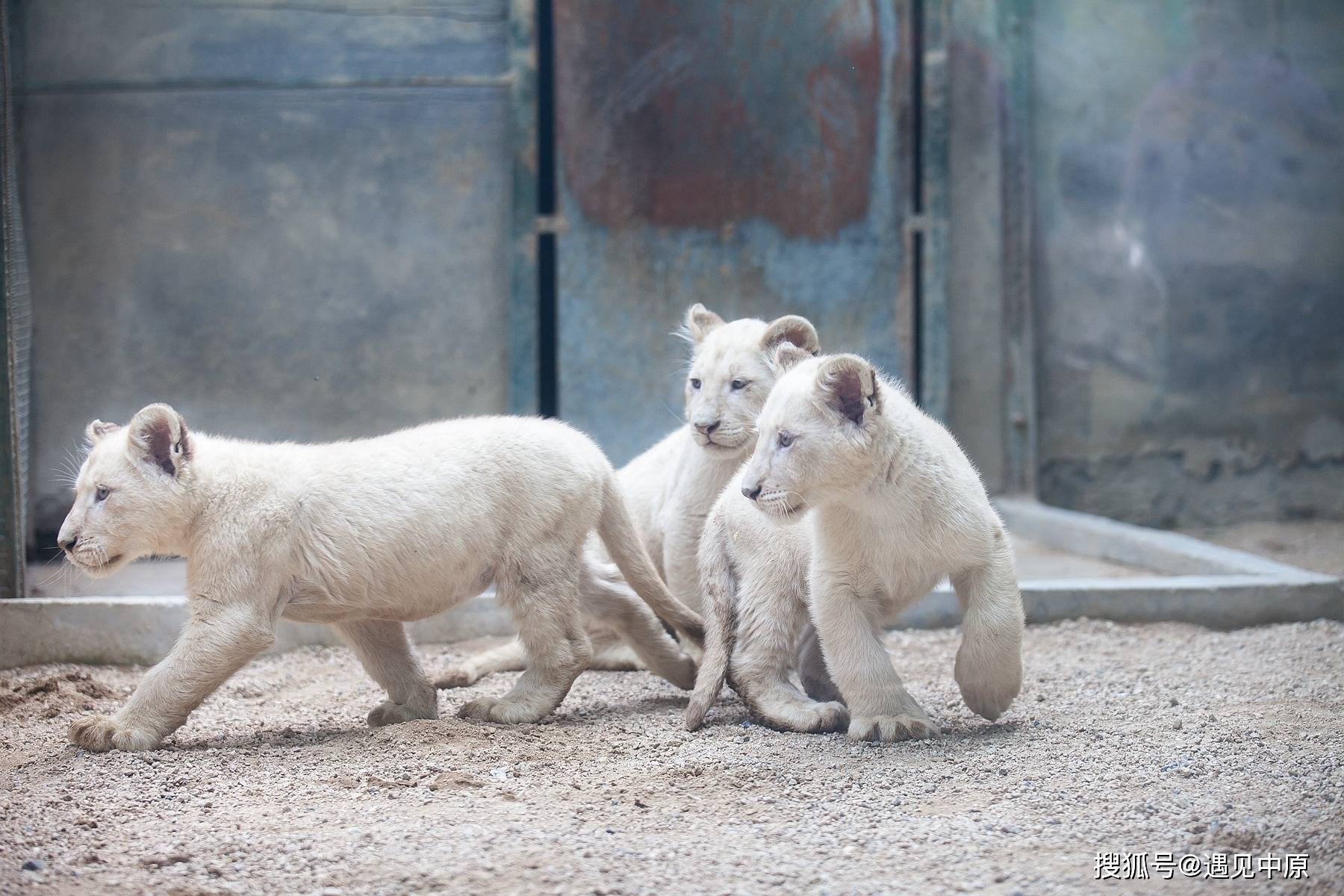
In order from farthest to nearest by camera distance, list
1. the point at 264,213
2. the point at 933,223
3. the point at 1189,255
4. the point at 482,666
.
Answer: the point at 1189,255, the point at 933,223, the point at 264,213, the point at 482,666

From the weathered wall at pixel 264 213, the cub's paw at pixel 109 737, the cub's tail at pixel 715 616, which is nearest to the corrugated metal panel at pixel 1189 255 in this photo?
the weathered wall at pixel 264 213

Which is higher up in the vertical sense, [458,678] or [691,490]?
[691,490]

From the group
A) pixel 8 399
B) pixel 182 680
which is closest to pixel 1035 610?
pixel 182 680

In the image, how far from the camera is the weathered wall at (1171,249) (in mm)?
9641

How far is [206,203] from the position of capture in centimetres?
858

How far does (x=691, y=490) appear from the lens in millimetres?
5895

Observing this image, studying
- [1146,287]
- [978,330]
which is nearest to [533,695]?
[978,330]

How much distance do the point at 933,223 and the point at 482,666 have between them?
5135 millimetres

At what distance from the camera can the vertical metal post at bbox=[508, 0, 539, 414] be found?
28.6ft

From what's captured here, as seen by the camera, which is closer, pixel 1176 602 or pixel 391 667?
pixel 391 667

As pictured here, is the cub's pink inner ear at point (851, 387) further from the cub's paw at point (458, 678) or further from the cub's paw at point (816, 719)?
the cub's paw at point (458, 678)

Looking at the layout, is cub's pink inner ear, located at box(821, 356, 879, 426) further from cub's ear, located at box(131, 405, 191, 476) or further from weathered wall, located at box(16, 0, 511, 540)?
weathered wall, located at box(16, 0, 511, 540)

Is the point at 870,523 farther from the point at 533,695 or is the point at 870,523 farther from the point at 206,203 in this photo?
the point at 206,203

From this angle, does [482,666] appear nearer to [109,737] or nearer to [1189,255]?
[109,737]
